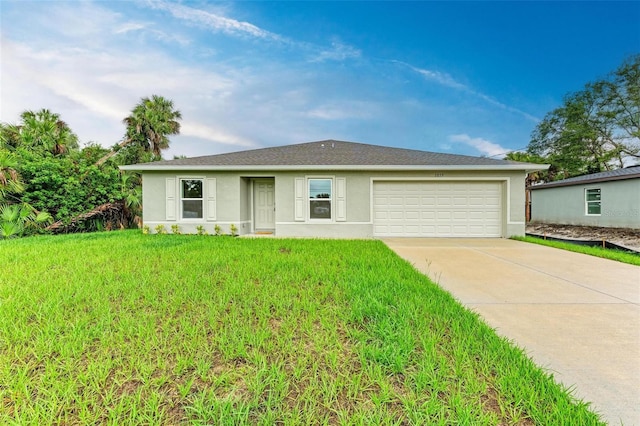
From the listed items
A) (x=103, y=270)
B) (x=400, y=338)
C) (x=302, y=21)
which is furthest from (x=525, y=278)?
(x=302, y=21)

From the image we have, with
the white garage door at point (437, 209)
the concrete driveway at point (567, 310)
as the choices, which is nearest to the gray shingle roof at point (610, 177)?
the white garage door at point (437, 209)

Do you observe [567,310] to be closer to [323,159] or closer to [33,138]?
[323,159]

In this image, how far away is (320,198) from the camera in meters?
9.81

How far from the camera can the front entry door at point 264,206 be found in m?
10.8

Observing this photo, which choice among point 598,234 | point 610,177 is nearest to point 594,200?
point 610,177

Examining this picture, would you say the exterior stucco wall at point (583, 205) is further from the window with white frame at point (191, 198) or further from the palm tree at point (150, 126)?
the palm tree at point (150, 126)

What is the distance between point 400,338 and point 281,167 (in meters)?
7.83

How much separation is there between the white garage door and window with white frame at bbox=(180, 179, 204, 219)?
6401 millimetres

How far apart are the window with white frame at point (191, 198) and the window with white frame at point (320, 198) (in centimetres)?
403

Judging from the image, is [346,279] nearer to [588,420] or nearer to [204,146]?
[588,420]

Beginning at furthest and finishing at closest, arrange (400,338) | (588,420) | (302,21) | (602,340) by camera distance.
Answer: (302,21) → (602,340) → (400,338) → (588,420)

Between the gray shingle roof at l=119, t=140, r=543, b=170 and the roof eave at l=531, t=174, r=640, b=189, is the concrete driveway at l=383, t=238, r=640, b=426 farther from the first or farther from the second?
the roof eave at l=531, t=174, r=640, b=189

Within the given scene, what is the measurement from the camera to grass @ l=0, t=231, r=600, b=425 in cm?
162

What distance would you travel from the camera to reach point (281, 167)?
939 cm
